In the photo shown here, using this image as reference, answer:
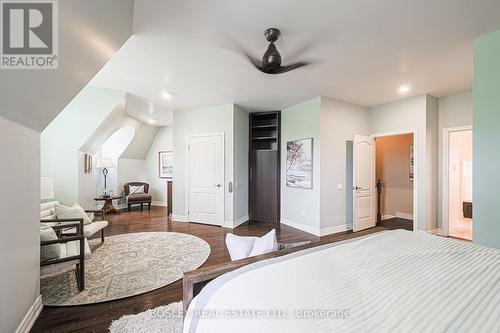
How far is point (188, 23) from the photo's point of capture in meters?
2.10

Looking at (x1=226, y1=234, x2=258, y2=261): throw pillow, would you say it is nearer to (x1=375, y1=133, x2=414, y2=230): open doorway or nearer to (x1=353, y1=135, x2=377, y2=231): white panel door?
(x1=353, y1=135, x2=377, y2=231): white panel door

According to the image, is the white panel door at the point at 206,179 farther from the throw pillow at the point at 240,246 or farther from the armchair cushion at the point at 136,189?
the throw pillow at the point at 240,246

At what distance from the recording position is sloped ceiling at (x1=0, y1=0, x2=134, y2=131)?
1.44 meters

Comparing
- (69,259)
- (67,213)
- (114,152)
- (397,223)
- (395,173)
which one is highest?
(114,152)

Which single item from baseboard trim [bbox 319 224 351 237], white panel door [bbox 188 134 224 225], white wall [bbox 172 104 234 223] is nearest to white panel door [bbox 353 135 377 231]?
baseboard trim [bbox 319 224 351 237]

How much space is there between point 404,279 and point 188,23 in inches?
97.8

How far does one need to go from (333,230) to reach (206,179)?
9.36 ft

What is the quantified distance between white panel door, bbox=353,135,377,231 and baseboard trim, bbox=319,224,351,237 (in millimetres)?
191

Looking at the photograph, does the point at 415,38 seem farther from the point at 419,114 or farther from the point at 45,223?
the point at 45,223

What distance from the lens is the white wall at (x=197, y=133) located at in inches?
191

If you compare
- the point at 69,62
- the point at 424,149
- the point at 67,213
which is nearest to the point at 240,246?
the point at 69,62

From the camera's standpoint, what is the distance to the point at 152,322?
1818 mm

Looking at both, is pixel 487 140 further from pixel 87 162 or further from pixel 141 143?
pixel 141 143

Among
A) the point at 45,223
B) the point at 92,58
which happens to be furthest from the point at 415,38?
the point at 45,223
